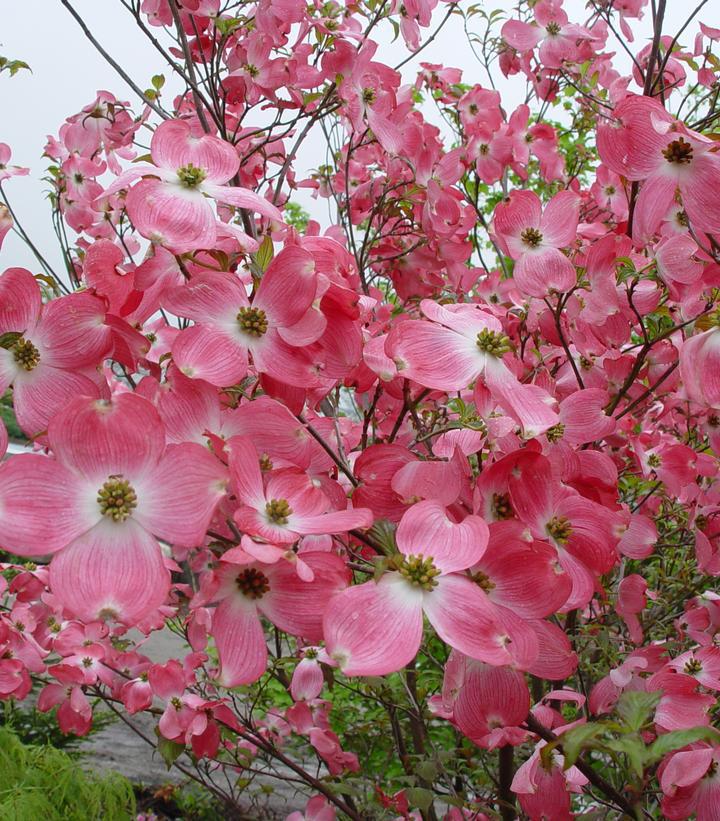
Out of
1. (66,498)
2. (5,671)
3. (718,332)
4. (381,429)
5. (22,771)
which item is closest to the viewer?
(66,498)

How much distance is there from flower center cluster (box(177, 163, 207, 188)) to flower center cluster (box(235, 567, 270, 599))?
301 mm

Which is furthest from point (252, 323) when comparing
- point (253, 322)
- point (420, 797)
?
point (420, 797)

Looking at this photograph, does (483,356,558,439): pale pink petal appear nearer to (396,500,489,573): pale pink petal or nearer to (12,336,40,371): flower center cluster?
(396,500,489,573): pale pink petal

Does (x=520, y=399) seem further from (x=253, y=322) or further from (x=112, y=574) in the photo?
(x=112, y=574)

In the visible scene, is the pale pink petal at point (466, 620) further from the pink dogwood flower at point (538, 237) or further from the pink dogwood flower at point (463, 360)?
the pink dogwood flower at point (538, 237)

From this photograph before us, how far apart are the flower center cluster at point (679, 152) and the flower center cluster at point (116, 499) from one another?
55cm

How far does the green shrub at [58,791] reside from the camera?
5.63ft

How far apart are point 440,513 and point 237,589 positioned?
0.14 metres

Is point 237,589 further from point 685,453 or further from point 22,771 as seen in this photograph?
point 22,771

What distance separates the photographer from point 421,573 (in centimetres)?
47

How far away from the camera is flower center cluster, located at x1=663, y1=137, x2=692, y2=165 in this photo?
651mm

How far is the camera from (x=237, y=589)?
484mm

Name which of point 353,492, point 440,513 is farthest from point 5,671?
point 440,513

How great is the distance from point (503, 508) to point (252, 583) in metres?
0.21
